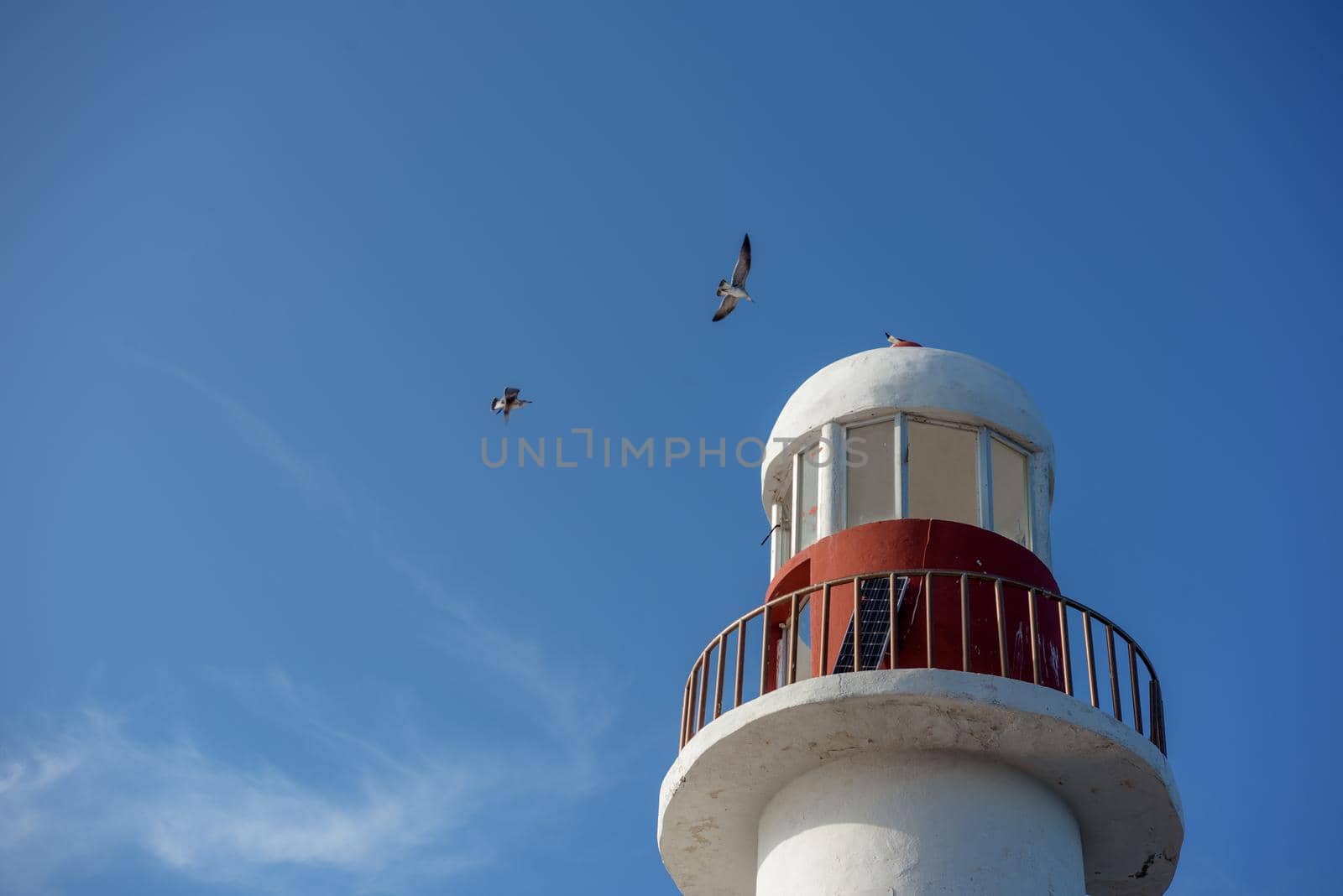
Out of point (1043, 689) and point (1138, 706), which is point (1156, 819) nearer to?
point (1138, 706)

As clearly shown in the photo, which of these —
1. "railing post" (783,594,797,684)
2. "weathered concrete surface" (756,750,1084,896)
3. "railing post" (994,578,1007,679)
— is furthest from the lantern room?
"weathered concrete surface" (756,750,1084,896)

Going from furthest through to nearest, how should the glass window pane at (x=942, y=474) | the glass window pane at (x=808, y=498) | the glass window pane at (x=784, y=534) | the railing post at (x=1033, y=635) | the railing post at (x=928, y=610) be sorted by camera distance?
the glass window pane at (x=942, y=474)
the glass window pane at (x=784, y=534)
the glass window pane at (x=808, y=498)
the railing post at (x=1033, y=635)
the railing post at (x=928, y=610)

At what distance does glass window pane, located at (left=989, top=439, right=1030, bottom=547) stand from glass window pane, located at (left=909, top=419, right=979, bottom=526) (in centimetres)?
22

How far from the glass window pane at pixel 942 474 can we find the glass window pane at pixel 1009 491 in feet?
0.71

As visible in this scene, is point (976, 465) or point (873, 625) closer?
point (873, 625)

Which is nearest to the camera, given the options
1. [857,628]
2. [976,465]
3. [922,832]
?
[922,832]

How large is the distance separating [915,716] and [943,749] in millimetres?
528

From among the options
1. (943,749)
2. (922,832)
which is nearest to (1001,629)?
(943,749)

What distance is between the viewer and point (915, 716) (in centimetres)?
1254

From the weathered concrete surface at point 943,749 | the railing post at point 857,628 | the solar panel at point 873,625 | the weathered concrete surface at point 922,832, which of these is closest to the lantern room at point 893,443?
the solar panel at point 873,625

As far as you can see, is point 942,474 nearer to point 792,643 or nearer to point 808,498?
point 808,498

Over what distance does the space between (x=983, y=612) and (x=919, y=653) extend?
2.25 ft

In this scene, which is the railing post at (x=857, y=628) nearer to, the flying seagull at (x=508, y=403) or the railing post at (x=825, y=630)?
the railing post at (x=825, y=630)

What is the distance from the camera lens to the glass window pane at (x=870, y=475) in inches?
618
